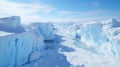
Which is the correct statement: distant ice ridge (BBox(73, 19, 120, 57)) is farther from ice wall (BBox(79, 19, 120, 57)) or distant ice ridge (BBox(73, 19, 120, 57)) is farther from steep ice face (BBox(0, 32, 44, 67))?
steep ice face (BBox(0, 32, 44, 67))

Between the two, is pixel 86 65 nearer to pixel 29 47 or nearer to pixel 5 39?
pixel 29 47

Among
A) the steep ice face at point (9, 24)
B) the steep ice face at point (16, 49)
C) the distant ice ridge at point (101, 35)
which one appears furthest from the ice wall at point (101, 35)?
the steep ice face at point (9, 24)

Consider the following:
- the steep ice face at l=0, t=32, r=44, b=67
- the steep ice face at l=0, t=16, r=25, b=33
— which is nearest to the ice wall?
the steep ice face at l=0, t=32, r=44, b=67

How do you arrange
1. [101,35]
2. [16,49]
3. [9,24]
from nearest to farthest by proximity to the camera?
[16,49], [9,24], [101,35]

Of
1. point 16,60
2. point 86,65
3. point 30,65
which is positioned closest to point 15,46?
point 16,60

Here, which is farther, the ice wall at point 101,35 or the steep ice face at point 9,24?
the ice wall at point 101,35

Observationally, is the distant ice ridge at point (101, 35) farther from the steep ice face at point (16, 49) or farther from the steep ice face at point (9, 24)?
the steep ice face at point (9, 24)

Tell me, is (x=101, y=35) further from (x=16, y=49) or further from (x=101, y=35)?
(x=16, y=49)

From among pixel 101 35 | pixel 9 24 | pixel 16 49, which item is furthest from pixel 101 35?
pixel 16 49
